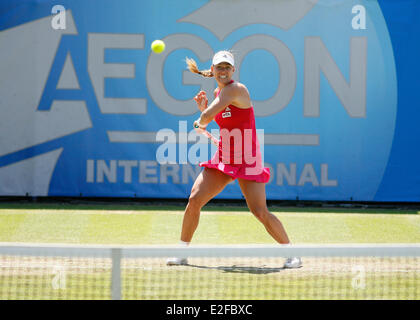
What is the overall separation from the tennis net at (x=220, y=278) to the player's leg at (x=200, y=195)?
0.29m

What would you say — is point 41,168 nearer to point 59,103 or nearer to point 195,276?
point 59,103

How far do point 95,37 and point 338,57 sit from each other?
11.0ft

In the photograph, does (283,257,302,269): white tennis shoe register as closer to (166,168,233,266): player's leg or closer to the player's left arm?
(166,168,233,266): player's leg

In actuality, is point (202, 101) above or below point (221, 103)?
above

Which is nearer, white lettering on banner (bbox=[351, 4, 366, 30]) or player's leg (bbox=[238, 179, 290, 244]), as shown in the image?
player's leg (bbox=[238, 179, 290, 244])

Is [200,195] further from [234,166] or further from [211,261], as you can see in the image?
[211,261]

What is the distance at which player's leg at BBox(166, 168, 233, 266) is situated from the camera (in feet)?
16.3

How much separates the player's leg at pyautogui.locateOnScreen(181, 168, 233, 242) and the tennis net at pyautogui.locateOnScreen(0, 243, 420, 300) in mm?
289

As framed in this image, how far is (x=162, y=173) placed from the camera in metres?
9.09

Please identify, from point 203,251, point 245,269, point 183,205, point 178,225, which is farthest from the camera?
point 183,205

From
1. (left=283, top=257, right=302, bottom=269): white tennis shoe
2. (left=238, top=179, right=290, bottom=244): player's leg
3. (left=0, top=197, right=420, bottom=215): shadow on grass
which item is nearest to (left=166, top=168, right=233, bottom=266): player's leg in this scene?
(left=238, top=179, right=290, bottom=244): player's leg

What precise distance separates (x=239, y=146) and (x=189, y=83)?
165 inches

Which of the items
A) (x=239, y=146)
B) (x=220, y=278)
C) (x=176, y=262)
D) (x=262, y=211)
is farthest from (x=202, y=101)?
(x=220, y=278)
